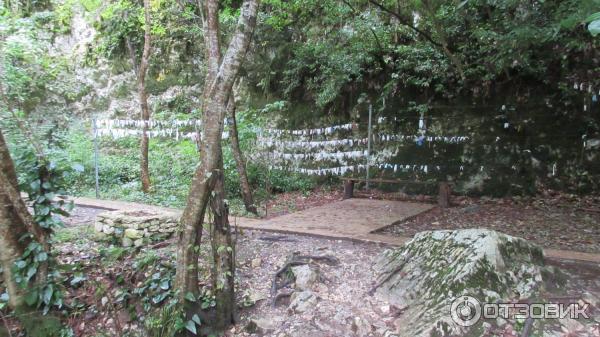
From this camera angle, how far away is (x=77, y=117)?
15.0 m

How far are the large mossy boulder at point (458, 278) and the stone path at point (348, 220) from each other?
1123 mm

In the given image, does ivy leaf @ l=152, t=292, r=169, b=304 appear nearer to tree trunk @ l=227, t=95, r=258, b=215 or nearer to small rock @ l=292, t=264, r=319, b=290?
small rock @ l=292, t=264, r=319, b=290

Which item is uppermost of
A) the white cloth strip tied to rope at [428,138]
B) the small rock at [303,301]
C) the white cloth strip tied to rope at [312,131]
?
the white cloth strip tied to rope at [312,131]

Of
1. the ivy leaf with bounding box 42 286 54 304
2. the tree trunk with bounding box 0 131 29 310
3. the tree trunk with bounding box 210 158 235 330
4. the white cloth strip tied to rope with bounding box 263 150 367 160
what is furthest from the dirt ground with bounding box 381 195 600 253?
the tree trunk with bounding box 0 131 29 310

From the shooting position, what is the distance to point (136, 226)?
545 centimetres

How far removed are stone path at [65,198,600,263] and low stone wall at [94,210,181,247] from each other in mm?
Answer: 627

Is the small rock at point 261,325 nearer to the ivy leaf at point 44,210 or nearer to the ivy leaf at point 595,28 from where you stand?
the ivy leaf at point 44,210

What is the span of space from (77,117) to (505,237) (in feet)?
49.3

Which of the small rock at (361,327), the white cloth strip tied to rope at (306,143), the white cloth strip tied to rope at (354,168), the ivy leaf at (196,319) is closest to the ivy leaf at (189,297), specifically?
the ivy leaf at (196,319)

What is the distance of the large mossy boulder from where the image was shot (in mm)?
3141

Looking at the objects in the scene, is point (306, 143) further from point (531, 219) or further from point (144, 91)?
point (531, 219)

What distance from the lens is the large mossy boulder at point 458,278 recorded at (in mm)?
3141

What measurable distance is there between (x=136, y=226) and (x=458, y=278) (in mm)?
3928

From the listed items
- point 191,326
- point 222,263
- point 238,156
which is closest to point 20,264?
point 191,326
